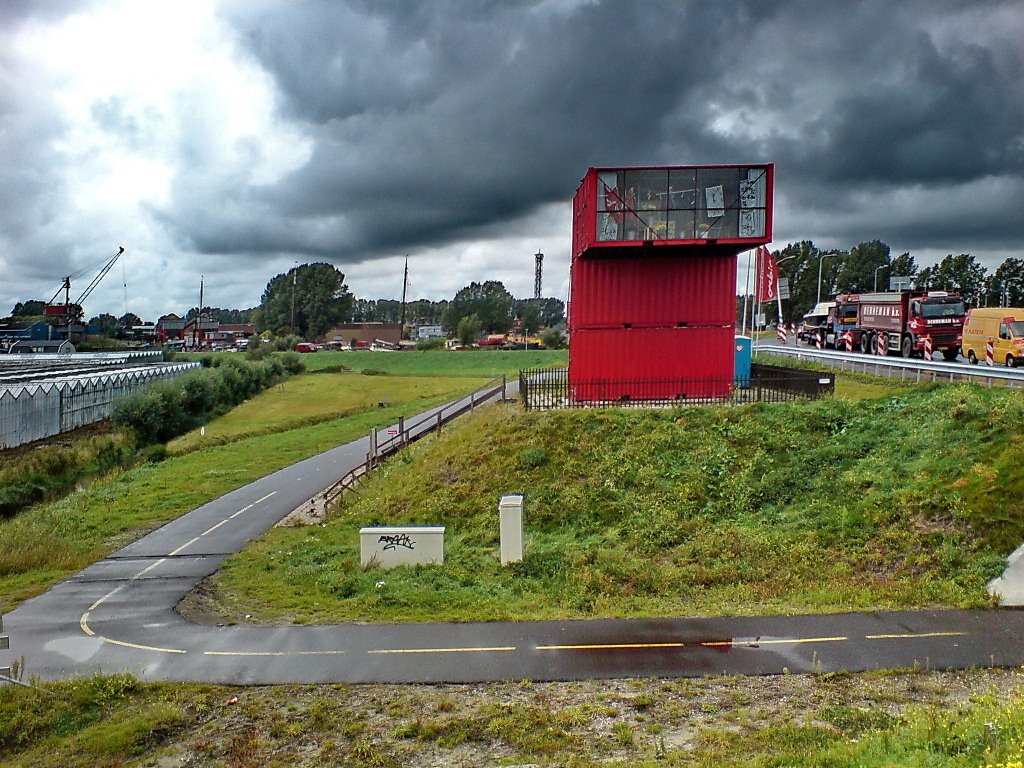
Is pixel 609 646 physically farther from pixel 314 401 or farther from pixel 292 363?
pixel 292 363

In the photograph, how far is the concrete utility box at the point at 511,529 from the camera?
15266 millimetres

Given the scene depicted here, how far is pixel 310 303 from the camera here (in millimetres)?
147875

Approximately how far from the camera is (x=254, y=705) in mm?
10133

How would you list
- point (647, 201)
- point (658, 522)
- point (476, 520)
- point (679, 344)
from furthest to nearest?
point (679, 344) → point (647, 201) → point (476, 520) → point (658, 522)

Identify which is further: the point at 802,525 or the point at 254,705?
the point at 802,525

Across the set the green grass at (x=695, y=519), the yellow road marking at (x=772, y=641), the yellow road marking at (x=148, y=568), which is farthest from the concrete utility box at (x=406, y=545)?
the yellow road marking at (x=772, y=641)

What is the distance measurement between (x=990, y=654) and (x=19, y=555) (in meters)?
21.9

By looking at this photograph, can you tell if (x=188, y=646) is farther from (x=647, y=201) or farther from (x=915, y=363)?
(x=915, y=363)

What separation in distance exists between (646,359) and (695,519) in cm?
892

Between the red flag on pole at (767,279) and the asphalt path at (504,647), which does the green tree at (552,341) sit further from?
the asphalt path at (504,647)

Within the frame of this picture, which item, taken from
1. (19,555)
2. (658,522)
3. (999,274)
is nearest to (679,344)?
(658,522)

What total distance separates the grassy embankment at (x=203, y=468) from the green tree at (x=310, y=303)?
73.7 m

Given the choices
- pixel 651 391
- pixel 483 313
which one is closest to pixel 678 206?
pixel 651 391

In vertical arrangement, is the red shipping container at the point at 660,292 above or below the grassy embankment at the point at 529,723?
above
